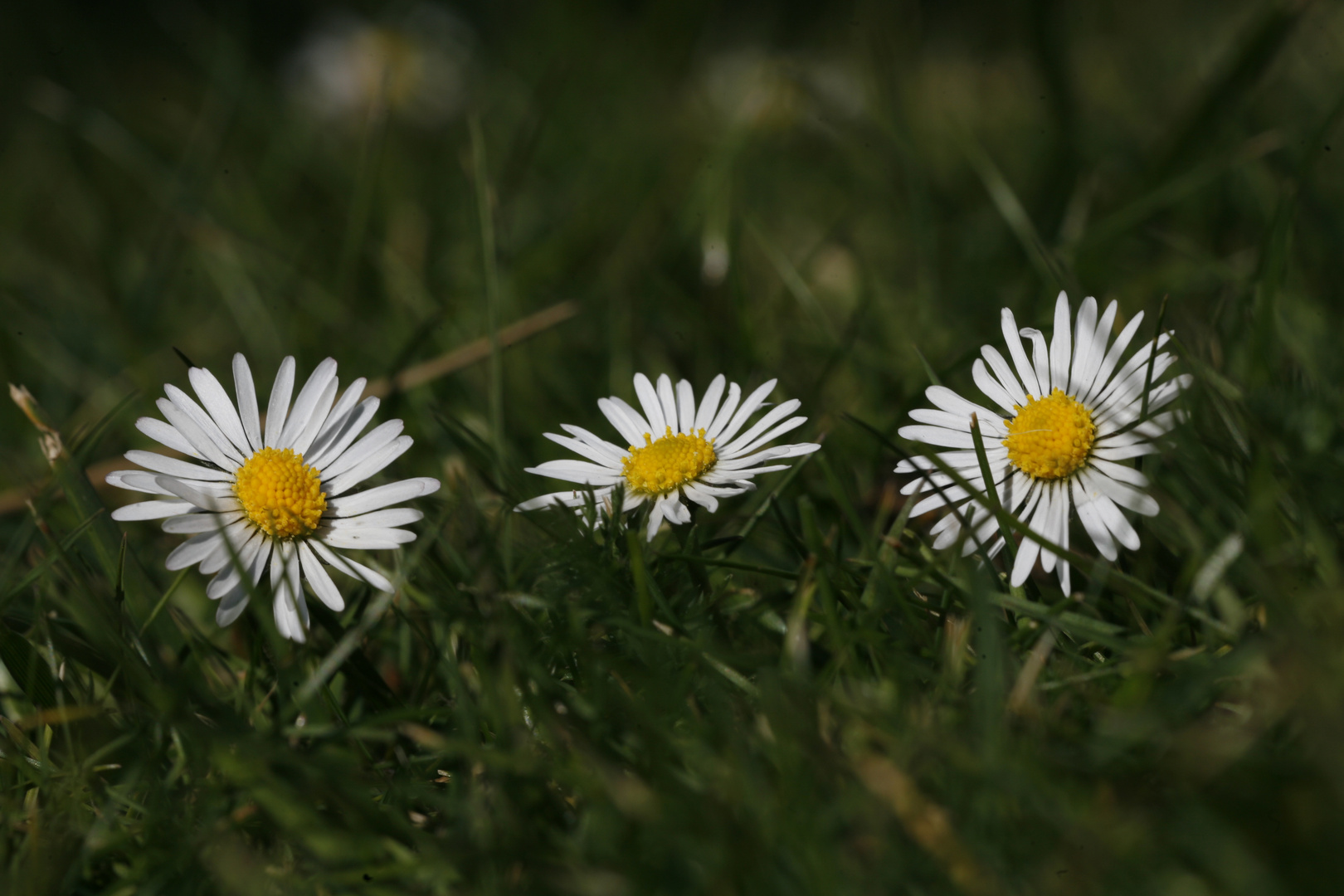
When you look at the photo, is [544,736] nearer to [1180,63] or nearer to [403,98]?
[1180,63]

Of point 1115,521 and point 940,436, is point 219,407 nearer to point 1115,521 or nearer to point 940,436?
point 940,436

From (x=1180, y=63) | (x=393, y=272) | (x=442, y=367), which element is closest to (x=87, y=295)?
(x=393, y=272)

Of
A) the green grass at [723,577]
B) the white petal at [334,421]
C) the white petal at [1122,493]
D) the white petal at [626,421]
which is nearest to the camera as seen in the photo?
the green grass at [723,577]

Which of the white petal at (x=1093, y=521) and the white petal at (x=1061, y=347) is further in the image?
the white petal at (x=1061, y=347)

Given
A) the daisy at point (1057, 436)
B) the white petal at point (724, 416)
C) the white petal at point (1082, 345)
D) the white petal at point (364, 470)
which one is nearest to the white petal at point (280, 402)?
the white petal at point (364, 470)

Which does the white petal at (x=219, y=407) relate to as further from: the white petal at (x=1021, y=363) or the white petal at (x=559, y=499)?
the white petal at (x=1021, y=363)

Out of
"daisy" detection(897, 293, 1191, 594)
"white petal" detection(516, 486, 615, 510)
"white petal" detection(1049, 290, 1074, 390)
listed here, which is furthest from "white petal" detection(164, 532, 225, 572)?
"white petal" detection(1049, 290, 1074, 390)
